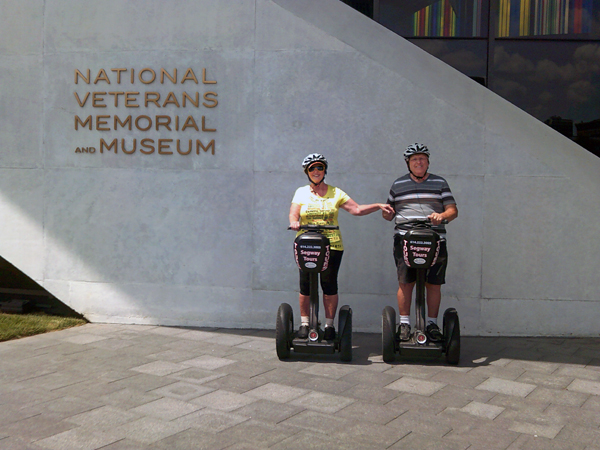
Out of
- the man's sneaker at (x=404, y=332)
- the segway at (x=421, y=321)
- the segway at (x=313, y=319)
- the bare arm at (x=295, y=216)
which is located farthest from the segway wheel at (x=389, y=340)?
the bare arm at (x=295, y=216)

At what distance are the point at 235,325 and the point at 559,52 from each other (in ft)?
17.4

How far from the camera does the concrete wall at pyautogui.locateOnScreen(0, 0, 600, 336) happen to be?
6223mm

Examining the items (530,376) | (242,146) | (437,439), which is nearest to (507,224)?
(530,376)

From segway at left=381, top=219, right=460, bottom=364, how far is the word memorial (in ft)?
8.42

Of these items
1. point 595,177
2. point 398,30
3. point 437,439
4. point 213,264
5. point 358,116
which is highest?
point 398,30

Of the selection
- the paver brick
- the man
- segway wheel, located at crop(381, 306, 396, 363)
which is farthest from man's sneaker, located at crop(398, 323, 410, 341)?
the paver brick

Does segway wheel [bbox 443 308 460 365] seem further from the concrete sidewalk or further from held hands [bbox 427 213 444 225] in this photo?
held hands [bbox 427 213 444 225]

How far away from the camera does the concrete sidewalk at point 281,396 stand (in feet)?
11.5

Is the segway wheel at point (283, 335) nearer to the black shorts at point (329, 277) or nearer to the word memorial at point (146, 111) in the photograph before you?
the black shorts at point (329, 277)

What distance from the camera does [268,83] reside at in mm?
6477

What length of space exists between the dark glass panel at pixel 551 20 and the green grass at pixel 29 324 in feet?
20.6

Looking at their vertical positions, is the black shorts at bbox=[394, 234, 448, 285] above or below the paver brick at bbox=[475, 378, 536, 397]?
above

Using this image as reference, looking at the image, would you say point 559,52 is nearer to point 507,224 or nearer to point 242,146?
point 507,224

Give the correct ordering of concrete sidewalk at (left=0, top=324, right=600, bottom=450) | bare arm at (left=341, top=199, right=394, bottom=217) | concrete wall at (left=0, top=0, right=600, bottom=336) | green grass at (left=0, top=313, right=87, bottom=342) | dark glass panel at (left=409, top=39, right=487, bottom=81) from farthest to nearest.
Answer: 1. dark glass panel at (left=409, top=39, right=487, bottom=81)
2. concrete wall at (left=0, top=0, right=600, bottom=336)
3. green grass at (left=0, top=313, right=87, bottom=342)
4. bare arm at (left=341, top=199, right=394, bottom=217)
5. concrete sidewalk at (left=0, top=324, right=600, bottom=450)
